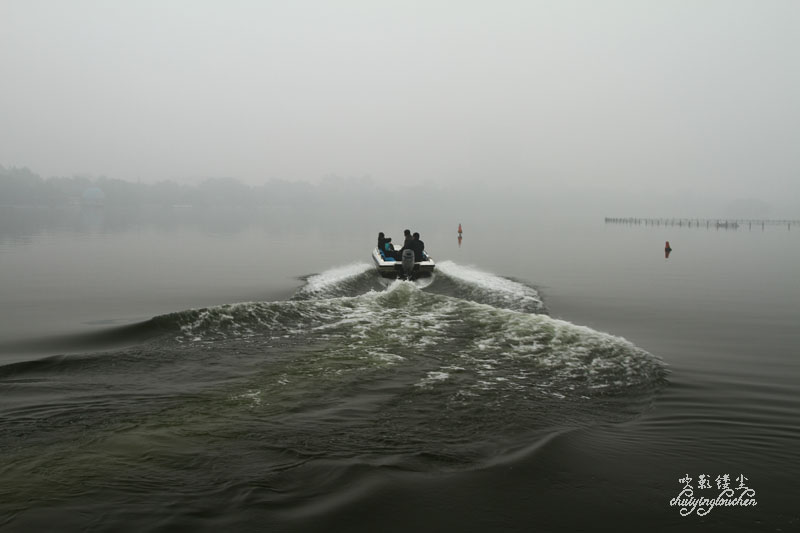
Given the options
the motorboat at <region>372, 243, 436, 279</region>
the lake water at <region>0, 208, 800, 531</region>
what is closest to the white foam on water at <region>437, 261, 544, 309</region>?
the motorboat at <region>372, 243, 436, 279</region>

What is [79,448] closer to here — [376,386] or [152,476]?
[152,476]

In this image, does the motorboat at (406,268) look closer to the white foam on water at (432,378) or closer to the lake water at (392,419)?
the lake water at (392,419)

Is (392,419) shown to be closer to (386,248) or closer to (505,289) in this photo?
(505,289)

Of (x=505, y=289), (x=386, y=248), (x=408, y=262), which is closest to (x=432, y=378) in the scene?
(x=505, y=289)

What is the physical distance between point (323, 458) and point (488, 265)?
30.2 metres

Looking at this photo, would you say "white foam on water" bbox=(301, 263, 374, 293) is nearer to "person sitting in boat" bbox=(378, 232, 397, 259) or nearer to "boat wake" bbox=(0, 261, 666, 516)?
"person sitting in boat" bbox=(378, 232, 397, 259)

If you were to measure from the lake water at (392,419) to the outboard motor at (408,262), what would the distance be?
6.32 metres

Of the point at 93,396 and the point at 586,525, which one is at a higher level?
the point at 93,396

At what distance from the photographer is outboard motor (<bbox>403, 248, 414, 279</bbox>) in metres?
23.8

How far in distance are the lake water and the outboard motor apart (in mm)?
6319

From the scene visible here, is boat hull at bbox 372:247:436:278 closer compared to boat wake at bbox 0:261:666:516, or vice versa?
boat wake at bbox 0:261:666:516

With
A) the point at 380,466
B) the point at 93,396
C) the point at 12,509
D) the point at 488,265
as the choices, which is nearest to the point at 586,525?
the point at 380,466

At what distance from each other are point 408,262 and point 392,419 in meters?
16.5

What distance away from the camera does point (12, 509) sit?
16.7ft
